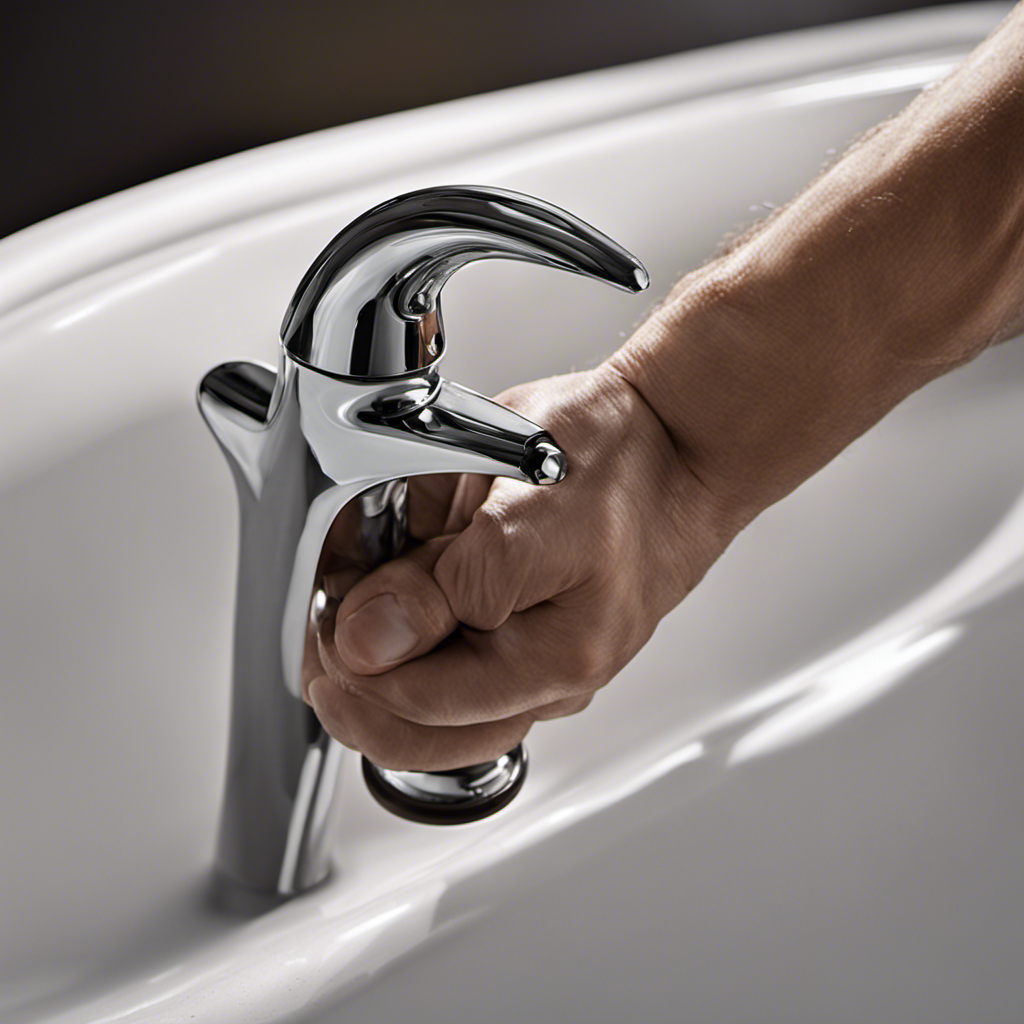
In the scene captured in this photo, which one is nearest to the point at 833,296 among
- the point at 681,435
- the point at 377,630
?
the point at 681,435

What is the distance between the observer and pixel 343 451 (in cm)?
25

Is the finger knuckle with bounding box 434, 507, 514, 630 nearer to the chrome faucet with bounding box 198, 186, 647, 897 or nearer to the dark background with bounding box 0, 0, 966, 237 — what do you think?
the chrome faucet with bounding box 198, 186, 647, 897

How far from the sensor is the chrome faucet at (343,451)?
0.22m

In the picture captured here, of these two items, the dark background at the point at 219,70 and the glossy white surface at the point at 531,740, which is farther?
the dark background at the point at 219,70

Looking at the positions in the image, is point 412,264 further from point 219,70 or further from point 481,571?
point 219,70

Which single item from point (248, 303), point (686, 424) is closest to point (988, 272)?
point (686, 424)

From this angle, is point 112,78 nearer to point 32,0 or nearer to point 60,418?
point 32,0

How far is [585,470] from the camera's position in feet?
1.03

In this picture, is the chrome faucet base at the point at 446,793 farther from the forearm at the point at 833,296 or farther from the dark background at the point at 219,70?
the dark background at the point at 219,70

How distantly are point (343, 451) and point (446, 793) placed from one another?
0.41 ft

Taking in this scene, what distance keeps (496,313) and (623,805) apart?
0.21m

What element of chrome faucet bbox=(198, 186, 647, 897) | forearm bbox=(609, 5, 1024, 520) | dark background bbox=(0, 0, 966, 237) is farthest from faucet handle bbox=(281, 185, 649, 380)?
dark background bbox=(0, 0, 966, 237)

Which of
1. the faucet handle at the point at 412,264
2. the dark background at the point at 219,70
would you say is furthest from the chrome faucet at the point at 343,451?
the dark background at the point at 219,70

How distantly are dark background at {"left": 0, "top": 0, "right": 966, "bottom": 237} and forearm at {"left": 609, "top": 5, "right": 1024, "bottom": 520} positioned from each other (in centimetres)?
23
